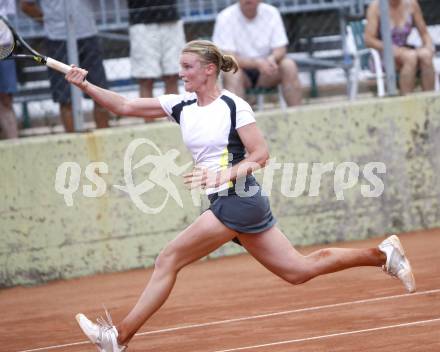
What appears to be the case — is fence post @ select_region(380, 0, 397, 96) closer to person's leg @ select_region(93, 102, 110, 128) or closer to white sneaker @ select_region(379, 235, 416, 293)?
person's leg @ select_region(93, 102, 110, 128)

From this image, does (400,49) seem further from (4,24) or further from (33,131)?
(4,24)

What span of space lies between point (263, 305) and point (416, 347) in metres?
2.14

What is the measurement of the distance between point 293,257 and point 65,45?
459cm

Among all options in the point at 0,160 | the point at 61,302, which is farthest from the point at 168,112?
the point at 0,160

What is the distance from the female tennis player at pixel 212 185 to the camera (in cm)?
598

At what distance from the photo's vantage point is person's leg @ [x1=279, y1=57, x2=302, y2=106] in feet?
34.9

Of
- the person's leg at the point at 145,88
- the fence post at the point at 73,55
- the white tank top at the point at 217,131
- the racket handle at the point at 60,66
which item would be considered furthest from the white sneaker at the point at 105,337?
the person's leg at the point at 145,88

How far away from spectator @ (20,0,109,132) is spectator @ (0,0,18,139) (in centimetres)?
37

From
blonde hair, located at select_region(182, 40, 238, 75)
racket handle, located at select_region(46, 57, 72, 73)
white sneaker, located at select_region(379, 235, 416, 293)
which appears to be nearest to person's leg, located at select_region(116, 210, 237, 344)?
blonde hair, located at select_region(182, 40, 238, 75)

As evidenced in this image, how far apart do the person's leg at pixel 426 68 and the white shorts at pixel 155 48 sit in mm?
2563

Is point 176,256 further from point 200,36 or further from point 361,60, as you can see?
point 361,60

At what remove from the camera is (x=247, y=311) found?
7.66 m

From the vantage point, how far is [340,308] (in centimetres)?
740

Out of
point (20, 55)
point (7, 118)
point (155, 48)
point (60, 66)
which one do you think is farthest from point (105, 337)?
point (155, 48)
